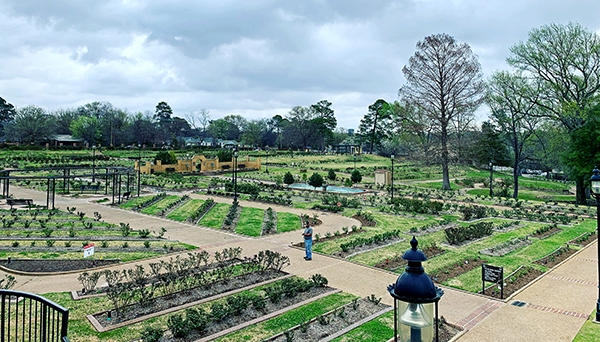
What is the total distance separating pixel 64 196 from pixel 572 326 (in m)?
30.7

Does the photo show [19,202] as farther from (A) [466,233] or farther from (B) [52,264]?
(A) [466,233]

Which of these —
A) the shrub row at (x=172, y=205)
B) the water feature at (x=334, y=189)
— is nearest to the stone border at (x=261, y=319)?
the shrub row at (x=172, y=205)

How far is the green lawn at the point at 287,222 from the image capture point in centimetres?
1980

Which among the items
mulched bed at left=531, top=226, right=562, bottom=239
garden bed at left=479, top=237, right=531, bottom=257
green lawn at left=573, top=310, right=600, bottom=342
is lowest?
green lawn at left=573, top=310, right=600, bottom=342

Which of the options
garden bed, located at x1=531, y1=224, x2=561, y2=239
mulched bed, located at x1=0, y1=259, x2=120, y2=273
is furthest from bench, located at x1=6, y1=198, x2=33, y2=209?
garden bed, located at x1=531, y1=224, x2=561, y2=239

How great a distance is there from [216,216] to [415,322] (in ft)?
65.9

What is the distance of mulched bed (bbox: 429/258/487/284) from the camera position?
12.5 metres

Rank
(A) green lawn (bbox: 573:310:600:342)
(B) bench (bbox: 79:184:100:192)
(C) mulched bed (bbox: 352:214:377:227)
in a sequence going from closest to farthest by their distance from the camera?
(A) green lawn (bbox: 573:310:600:342) → (C) mulched bed (bbox: 352:214:377:227) → (B) bench (bbox: 79:184:100:192)

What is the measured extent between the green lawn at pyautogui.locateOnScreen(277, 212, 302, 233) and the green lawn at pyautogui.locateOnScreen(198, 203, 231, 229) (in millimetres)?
2909

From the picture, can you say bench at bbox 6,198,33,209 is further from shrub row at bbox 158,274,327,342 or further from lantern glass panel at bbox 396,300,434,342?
lantern glass panel at bbox 396,300,434,342

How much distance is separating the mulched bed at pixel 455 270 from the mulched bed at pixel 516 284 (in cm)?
134

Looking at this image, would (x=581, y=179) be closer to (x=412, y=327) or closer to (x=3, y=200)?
(x=412, y=327)

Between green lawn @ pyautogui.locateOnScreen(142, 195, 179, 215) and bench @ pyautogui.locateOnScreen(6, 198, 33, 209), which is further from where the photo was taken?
green lawn @ pyautogui.locateOnScreen(142, 195, 179, 215)

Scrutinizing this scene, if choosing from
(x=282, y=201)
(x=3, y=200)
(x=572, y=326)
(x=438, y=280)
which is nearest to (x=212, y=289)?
(x=438, y=280)
